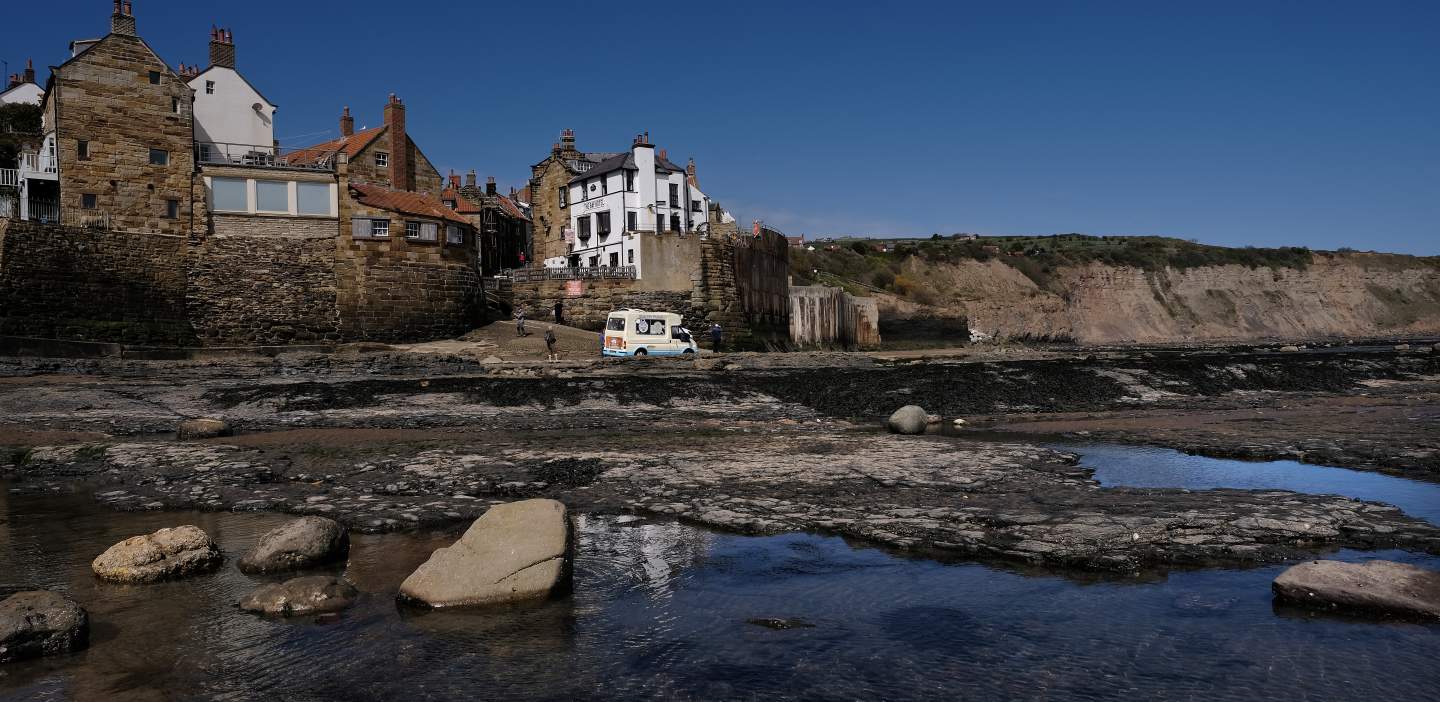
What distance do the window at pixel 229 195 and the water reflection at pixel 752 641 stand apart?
1339 inches

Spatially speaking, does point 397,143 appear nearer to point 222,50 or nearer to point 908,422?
point 222,50

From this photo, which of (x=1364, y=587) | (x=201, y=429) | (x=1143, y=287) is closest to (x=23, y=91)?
(x=201, y=429)

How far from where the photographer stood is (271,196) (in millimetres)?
39125

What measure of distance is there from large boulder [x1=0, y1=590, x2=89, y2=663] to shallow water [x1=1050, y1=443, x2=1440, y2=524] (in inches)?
456

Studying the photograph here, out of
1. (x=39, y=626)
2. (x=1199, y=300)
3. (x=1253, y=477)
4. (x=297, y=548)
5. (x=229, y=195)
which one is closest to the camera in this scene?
(x=39, y=626)

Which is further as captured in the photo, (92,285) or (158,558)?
(92,285)

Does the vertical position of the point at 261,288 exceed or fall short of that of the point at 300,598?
it exceeds it

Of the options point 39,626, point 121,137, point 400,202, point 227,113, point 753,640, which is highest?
point 227,113

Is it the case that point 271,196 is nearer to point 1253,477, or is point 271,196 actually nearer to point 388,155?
point 388,155

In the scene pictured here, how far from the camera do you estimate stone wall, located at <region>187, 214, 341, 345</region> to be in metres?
37.4

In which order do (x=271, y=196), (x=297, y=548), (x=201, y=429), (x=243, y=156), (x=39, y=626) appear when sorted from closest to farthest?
(x=39, y=626)
(x=297, y=548)
(x=201, y=429)
(x=271, y=196)
(x=243, y=156)

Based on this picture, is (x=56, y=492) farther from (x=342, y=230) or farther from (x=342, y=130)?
(x=342, y=130)

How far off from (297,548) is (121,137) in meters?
35.7

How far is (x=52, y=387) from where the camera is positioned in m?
22.5
